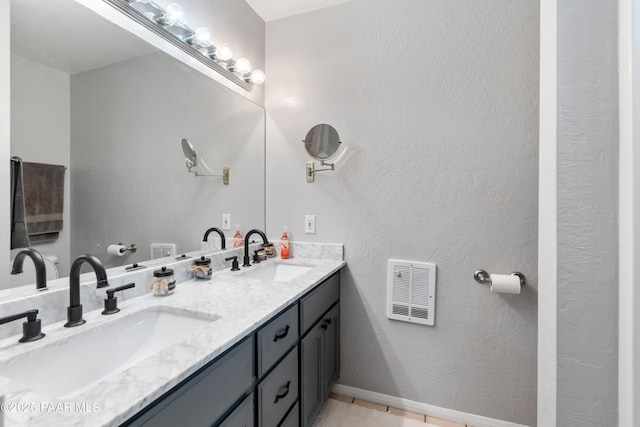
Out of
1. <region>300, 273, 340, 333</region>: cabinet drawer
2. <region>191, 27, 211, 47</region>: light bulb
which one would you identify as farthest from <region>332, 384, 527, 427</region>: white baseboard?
<region>191, 27, 211, 47</region>: light bulb

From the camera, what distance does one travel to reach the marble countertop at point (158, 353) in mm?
519

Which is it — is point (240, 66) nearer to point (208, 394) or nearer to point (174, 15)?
point (174, 15)

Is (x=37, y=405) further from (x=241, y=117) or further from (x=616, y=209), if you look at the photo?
(x=241, y=117)

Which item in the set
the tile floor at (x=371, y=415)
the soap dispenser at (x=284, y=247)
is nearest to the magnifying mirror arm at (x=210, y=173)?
the soap dispenser at (x=284, y=247)

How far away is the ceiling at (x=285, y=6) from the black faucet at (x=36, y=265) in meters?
1.85

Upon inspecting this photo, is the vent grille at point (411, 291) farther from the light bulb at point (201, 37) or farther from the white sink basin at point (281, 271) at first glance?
the light bulb at point (201, 37)

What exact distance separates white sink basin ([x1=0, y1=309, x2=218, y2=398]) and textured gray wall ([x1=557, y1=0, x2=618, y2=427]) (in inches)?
43.7

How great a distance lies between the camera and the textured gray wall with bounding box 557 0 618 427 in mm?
737

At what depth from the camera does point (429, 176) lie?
1649mm

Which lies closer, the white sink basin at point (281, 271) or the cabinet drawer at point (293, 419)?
the cabinet drawer at point (293, 419)

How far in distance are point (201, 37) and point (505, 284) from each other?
2009 mm

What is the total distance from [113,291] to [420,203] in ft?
5.04

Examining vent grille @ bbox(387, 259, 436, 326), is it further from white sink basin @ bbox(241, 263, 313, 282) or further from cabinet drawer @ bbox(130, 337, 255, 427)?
cabinet drawer @ bbox(130, 337, 255, 427)

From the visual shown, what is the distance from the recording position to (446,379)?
1.63m
